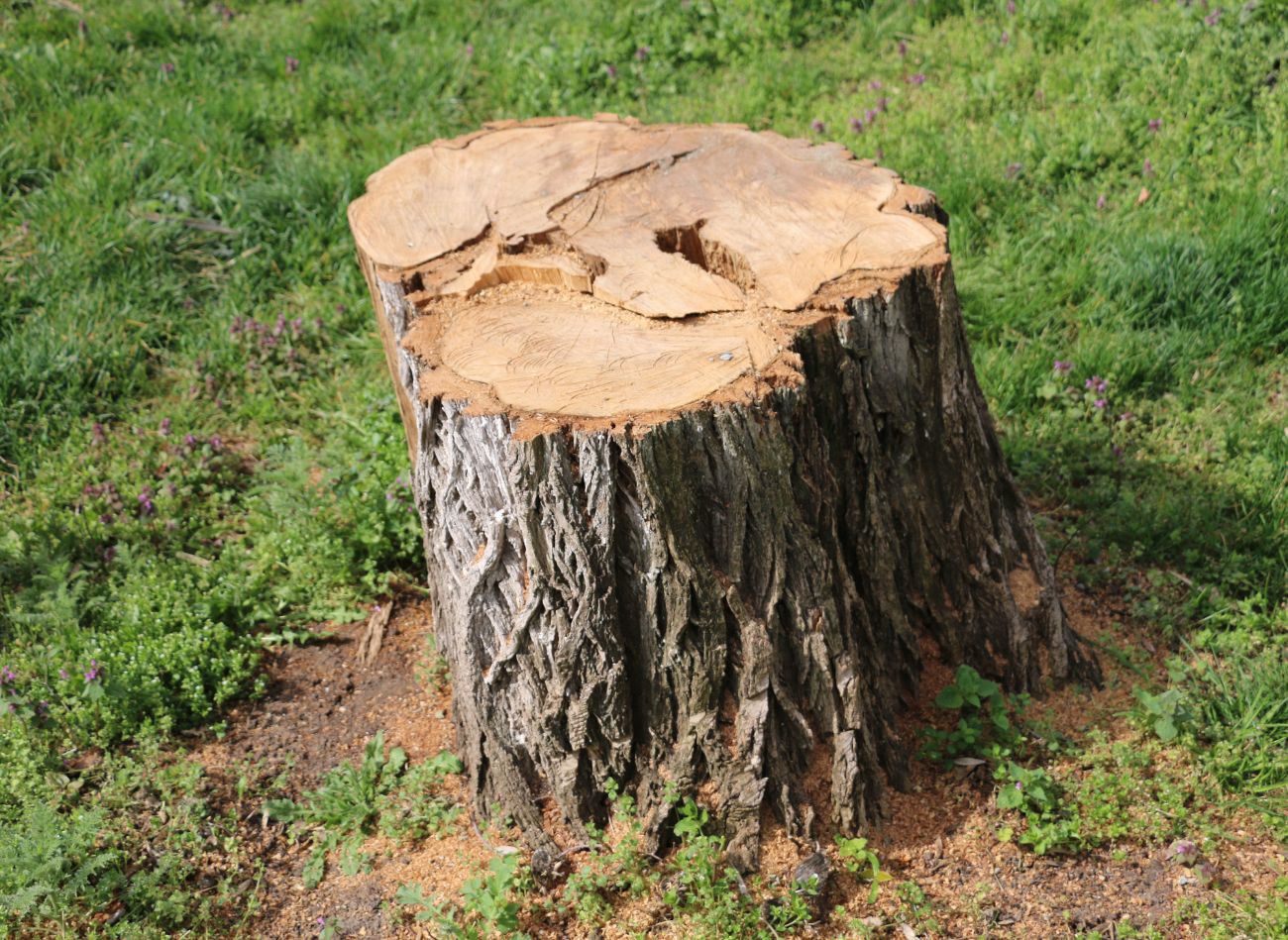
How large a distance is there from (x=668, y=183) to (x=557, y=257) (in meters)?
0.49

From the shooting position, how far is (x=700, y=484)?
8.21 feet

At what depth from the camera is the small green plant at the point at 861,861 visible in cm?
278

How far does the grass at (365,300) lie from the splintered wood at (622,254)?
113 centimetres

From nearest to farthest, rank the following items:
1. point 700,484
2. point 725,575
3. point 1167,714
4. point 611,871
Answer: point 700,484
point 725,575
point 611,871
point 1167,714

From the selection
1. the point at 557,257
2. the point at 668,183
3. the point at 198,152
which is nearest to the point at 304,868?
the point at 557,257

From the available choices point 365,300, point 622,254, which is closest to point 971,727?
point 622,254

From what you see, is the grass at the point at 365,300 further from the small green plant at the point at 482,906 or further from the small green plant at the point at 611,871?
the small green plant at the point at 611,871

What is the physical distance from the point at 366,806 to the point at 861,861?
1301 millimetres

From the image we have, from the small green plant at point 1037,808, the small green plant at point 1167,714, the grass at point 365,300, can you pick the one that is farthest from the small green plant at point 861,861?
the small green plant at point 1167,714

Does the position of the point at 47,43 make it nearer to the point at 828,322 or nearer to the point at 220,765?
the point at 220,765

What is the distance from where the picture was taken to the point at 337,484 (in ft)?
13.3

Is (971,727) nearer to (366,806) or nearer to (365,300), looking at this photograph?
(366,806)

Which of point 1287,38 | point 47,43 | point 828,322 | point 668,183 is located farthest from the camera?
point 47,43

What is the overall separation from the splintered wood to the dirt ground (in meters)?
1.14
